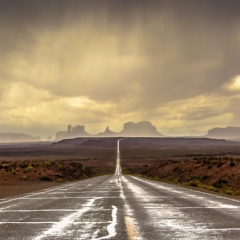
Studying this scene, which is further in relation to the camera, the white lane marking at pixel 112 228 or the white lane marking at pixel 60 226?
the white lane marking at pixel 60 226

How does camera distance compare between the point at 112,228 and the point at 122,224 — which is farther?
the point at 122,224

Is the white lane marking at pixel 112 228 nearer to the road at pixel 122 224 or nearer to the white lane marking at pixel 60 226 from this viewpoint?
the road at pixel 122 224

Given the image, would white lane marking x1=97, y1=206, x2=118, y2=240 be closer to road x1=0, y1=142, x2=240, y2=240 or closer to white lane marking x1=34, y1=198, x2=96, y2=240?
road x1=0, y1=142, x2=240, y2=240

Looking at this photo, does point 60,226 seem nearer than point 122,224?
Yes

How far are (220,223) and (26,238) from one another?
5.73 metres

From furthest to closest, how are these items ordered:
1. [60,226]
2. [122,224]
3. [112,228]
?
[122,224] → [60,226] → [112,228]

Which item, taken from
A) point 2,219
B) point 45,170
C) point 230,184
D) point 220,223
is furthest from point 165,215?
point 45,170

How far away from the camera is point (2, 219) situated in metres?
12.3

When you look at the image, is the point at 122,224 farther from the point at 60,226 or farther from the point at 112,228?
the point at 60,226

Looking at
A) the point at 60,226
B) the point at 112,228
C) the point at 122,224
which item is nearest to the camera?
the point at 112,228

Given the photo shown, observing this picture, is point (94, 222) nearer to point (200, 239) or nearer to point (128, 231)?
point (128, 231)

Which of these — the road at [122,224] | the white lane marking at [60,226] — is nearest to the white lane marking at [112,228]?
the road at [122,224]

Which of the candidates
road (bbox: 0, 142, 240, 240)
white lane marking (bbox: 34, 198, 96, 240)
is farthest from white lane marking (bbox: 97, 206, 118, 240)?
white lane marking (bbox: 34, 198, 96, 240)

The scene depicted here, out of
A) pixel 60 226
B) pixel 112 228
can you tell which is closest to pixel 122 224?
pixel 112 228
